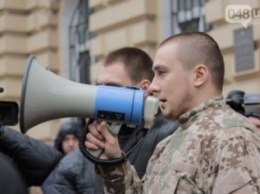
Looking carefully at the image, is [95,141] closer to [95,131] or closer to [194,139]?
[95,131]

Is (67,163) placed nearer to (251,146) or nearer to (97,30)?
(251,146)

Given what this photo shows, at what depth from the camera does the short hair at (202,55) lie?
2.38 m

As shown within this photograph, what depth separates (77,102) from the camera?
2.47 m

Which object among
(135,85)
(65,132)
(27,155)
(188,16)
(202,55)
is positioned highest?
(188,16)

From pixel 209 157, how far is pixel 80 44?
8.15 metres

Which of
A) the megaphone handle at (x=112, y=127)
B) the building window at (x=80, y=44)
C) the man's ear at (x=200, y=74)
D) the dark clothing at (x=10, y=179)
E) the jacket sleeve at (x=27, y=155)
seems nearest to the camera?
the man's ear at (x=200, y=74)

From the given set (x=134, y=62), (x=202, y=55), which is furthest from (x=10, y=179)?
(x=202, y=55)

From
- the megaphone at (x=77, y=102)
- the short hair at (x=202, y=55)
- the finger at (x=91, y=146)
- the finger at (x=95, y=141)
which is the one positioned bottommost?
the finger at (x=91, y=146)

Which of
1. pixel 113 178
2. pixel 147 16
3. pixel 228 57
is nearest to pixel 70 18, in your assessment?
pixel 147 16

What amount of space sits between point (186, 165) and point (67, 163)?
210 cm

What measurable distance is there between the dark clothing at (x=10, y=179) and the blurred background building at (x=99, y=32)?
106 inches

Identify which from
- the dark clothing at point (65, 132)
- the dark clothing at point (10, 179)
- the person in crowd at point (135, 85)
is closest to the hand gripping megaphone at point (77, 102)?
the person in crowd at point (135, 85)

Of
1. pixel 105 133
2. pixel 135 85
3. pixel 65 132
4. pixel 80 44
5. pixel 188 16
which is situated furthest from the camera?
pixel 80 44

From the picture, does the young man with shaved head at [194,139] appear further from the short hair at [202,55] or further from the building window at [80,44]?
the building window at [80,44]
